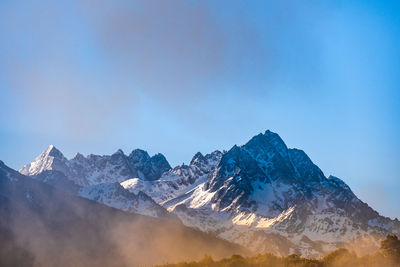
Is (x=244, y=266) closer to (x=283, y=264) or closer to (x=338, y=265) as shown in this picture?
(x=283, y=264)

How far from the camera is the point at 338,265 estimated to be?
625ft

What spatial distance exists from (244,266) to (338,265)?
110 ft

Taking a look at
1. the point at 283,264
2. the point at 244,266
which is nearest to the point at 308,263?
the point at 283,264

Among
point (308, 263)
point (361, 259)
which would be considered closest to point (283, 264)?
point (308, 263)

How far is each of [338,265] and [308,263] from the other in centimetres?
1078

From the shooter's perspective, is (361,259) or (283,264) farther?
(283,264)

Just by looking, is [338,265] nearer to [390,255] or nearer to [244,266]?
[390,255]

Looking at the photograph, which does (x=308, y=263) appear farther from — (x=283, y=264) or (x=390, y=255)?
(x=390, y=255)

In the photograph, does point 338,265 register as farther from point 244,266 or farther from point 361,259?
point 244,266

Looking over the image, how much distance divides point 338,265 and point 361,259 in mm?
8893

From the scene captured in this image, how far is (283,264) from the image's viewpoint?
19875 cm

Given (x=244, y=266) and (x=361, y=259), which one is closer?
(x=361, y=259)

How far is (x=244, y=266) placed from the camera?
651 feet

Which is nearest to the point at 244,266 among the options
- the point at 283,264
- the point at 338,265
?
the point at 283,264
